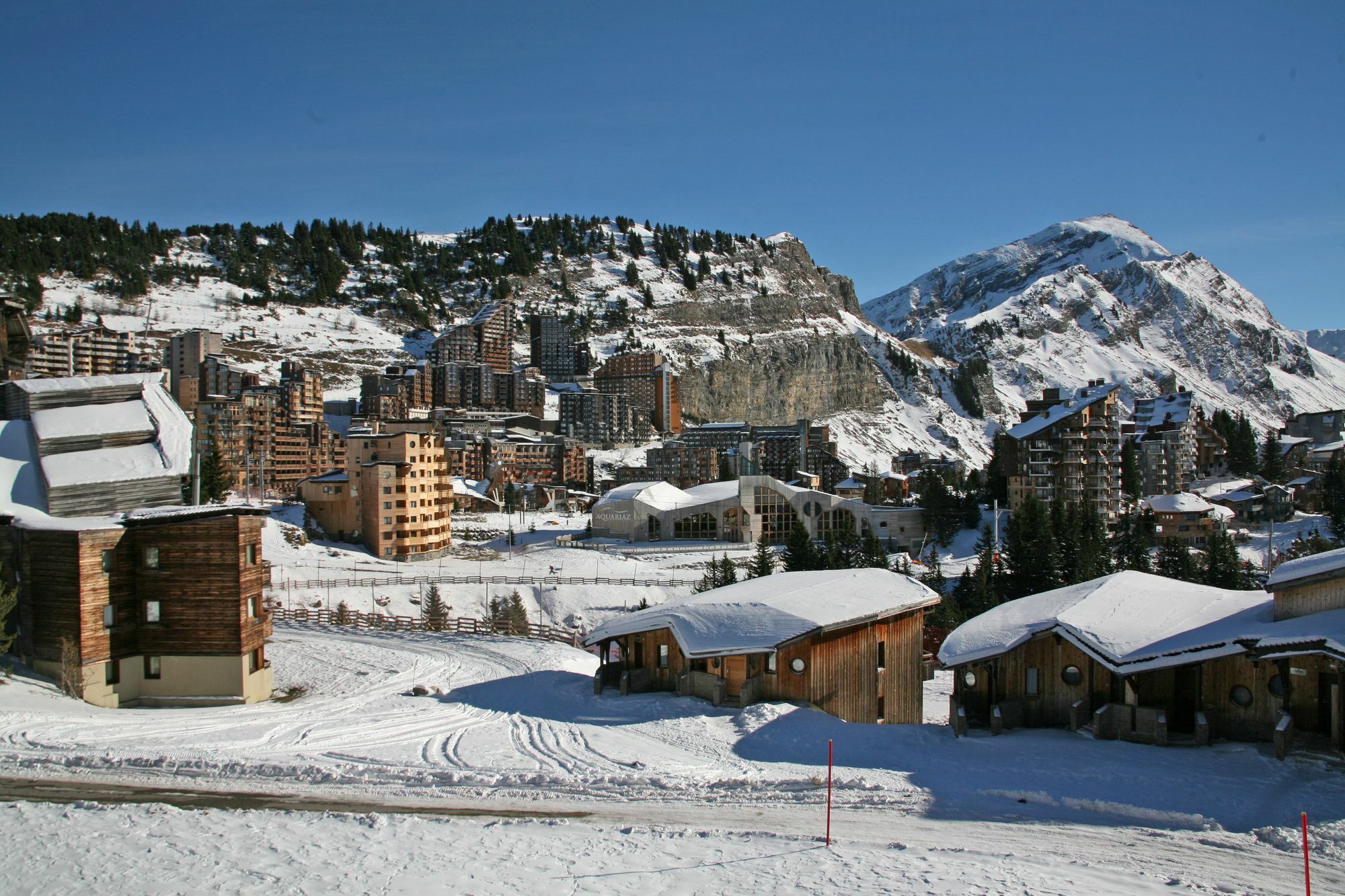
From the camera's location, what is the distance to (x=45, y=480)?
25.2 meters

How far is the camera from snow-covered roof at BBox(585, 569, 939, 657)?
20.0 m

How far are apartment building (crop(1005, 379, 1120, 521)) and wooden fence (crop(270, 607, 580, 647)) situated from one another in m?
48.9

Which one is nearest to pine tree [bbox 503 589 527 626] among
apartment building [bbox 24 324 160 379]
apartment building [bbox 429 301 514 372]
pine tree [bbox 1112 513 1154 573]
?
pine tree [bbox 1112 513 1154 573]

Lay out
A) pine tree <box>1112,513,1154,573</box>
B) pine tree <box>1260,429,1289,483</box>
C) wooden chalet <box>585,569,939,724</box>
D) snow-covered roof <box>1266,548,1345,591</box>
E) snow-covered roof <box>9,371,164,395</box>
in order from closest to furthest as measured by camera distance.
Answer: snow-covered roof <box>1266,548,1345,591</box> < wooden chalet <box>585,569,939,724</box> < snow-covered roof <box>9,371,164,395</box> < pine tree <box>1112,513,1154,573</box> < pine tree <box>1260,429,1289,483</box>

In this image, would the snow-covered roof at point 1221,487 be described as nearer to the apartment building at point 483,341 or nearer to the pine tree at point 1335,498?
the pine tree at point 1335,498

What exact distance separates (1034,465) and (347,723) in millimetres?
66887

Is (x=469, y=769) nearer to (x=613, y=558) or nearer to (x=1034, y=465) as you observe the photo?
(x=613, y=558)

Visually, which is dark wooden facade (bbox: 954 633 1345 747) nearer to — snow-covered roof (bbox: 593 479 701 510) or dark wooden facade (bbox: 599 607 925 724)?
dark wooden facade (bbox: 599 607 925 724)

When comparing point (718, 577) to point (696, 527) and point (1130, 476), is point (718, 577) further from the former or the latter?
point (1130, 476)

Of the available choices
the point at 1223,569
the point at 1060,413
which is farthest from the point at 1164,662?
the point at 1060,413

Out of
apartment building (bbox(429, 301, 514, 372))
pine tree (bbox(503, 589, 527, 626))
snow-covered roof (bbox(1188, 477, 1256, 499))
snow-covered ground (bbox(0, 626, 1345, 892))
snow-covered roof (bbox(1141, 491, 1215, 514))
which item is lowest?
pine tree (bbox(503, 589, 527, 626))

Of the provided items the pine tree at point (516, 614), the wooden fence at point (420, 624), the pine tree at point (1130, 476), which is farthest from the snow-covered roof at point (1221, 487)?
the wooden fence at point (420, 624)

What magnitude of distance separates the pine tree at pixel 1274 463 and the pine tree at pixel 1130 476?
580 inches

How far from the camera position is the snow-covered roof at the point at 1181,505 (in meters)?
71.1
